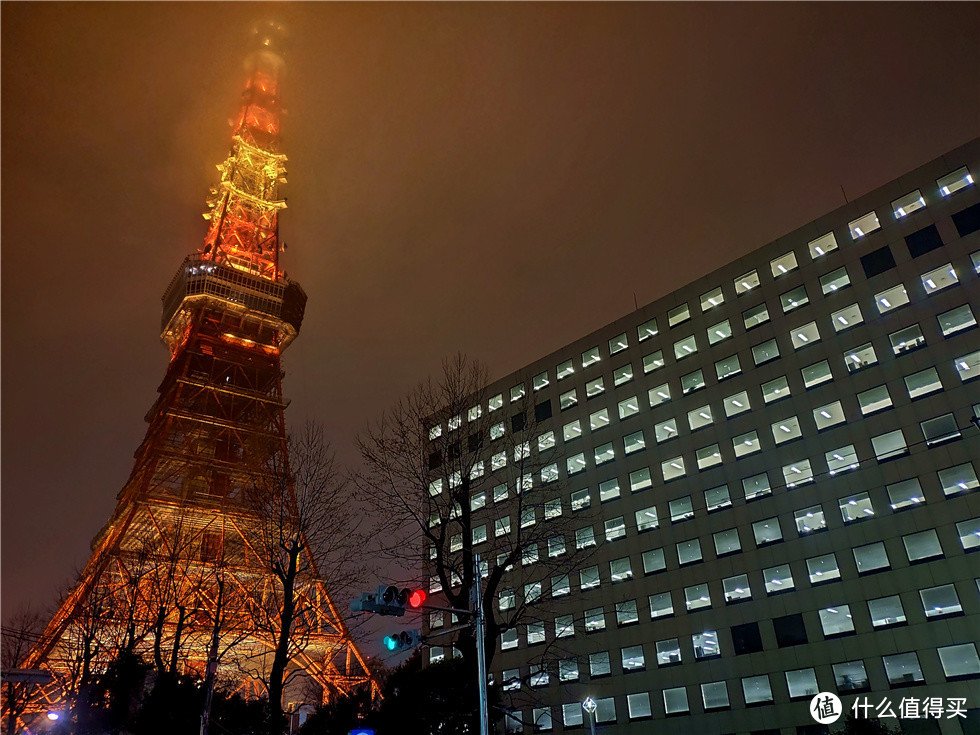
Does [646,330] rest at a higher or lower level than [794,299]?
higher

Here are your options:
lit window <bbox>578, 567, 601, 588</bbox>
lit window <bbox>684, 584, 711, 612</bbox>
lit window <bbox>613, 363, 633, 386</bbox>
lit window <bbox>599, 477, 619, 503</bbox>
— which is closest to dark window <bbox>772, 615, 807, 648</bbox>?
lit window <bbox>684, 584, 711, 612</bbox>

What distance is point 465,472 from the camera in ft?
70.0

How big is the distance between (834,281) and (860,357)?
557 cm

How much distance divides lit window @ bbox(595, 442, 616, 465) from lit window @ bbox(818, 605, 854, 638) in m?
16.9

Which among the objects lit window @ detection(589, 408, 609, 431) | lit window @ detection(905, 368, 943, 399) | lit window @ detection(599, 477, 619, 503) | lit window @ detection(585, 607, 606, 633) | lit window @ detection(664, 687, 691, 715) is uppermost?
lit window @ detection(589, 408, 609, 431)

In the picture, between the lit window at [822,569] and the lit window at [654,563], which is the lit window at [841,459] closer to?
the lit window at [822,569]

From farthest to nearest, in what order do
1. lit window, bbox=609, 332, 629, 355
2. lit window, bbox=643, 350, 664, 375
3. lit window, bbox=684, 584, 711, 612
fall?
lit window, bbox=609, 332, 629, 355, lit window, bbox=643, 350, 664, 375, lit window, bbox=684, 584, 711, 612

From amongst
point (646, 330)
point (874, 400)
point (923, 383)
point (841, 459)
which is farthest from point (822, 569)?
point (646, 330)

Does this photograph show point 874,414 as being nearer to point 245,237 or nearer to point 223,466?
point 223,466

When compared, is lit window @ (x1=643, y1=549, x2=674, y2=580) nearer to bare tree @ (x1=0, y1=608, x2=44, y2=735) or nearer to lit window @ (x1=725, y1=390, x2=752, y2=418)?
lit window @ (x1=725, y1=390, x2=752, y2=418)

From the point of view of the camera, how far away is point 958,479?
33812 mm

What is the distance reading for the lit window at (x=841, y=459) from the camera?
3756 cm

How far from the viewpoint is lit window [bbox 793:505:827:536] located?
3778 centimetres

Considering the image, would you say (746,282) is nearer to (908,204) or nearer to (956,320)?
(908,204)
